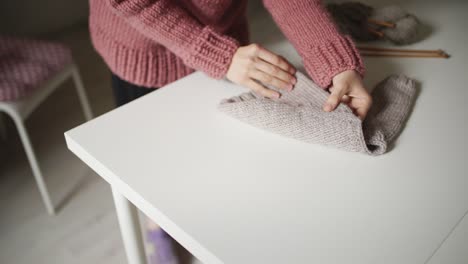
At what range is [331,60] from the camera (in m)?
0.73

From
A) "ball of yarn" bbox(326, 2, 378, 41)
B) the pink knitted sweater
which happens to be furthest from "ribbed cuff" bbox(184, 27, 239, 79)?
"ball of yarn" bbox(326, 2, 378, 41)

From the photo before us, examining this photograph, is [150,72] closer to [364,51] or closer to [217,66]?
[217,66]

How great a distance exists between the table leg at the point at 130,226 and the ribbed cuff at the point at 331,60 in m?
0.39

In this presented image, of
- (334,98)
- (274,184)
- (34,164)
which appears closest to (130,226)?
(274,184)

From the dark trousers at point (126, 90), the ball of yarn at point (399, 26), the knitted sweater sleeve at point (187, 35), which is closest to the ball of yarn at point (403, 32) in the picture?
the ball of yarn at point (399, 26)

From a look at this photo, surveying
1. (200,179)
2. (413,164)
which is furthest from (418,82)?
(200,179)

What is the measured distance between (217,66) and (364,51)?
1.28 ft

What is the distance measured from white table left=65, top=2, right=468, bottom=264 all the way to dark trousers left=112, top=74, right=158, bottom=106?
17 cm

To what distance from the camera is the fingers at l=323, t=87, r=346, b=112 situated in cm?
68

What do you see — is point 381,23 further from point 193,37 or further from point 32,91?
point 32,91

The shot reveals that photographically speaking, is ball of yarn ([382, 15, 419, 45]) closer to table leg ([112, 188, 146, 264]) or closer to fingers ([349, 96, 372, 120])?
fingers ([349, 96, 372, 120])

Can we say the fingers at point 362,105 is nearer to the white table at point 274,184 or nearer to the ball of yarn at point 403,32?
the white table at point 274,184

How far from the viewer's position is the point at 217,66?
29.0 inches

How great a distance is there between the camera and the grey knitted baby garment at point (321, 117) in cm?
62
